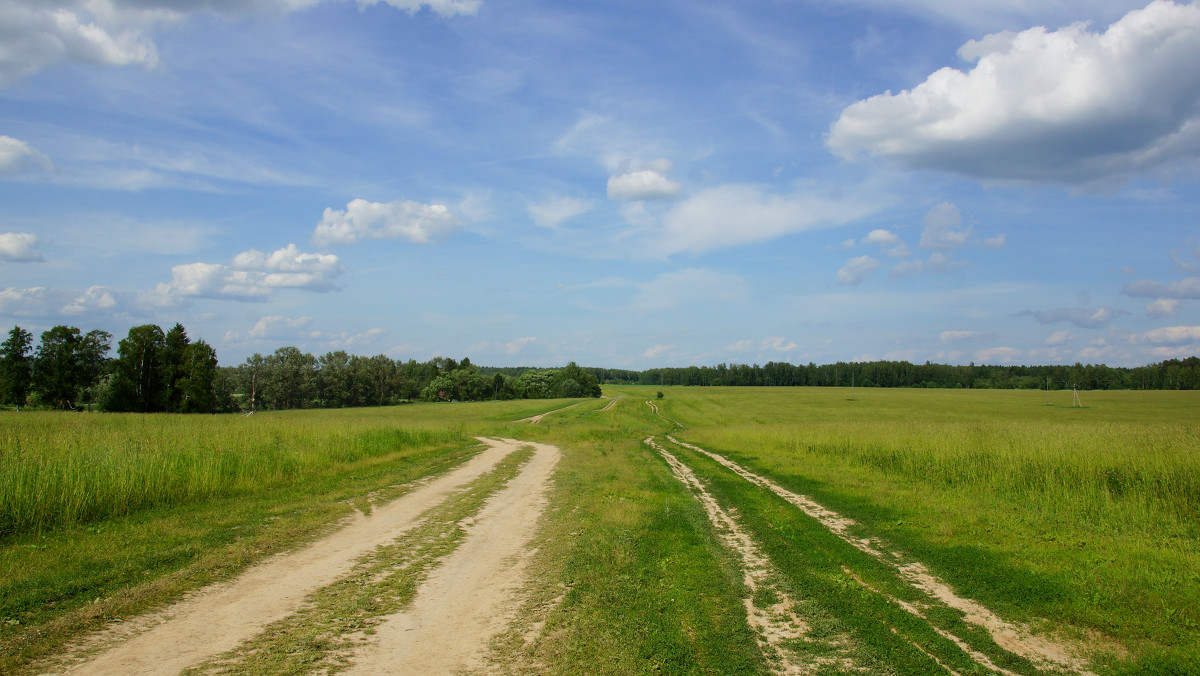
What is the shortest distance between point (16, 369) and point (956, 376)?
6793 inches

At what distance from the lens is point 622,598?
657 centimetres

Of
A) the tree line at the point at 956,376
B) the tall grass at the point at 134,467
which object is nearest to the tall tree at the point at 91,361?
the tall grass at the point at 134,467

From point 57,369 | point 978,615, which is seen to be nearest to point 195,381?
point 57,369

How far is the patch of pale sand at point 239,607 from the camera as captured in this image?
15.3ft

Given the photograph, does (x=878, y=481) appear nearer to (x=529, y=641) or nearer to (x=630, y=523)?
(x=630, y=523)

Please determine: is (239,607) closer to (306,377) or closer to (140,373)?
(140,373)

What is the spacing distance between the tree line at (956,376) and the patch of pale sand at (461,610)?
134697 millimetres

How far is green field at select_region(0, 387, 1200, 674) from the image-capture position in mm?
5336

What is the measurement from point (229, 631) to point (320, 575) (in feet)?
6.37

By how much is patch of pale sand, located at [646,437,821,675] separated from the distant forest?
65900 mm

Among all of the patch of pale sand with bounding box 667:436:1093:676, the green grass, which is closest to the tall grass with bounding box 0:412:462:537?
the patch of pale sand with bounding box 667:436:1093:676

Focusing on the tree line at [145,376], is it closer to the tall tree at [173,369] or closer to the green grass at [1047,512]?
the tall tree at [173,369]

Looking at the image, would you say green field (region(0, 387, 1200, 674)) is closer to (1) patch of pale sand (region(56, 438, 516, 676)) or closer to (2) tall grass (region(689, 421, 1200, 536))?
(2) tall grass (region(689, 421, 1200, 536))

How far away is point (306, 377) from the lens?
9444cm
